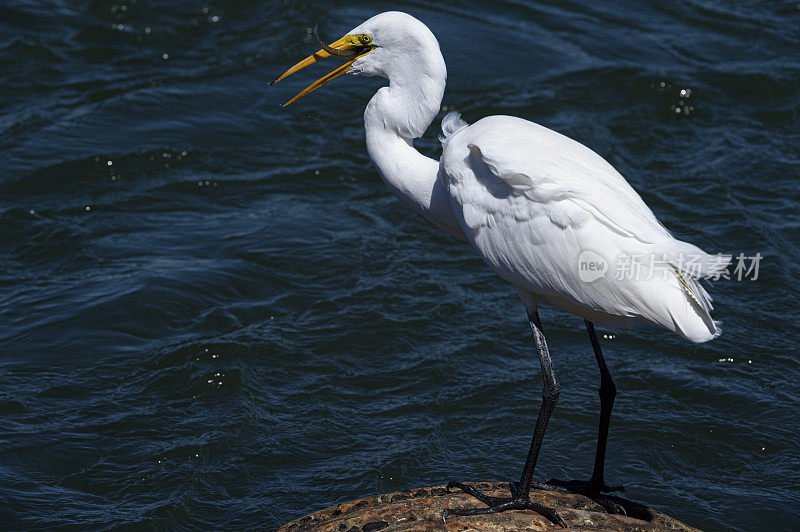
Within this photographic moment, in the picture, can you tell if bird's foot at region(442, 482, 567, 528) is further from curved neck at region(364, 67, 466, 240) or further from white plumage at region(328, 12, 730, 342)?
curved neck at region(364, 67, 466, 240)

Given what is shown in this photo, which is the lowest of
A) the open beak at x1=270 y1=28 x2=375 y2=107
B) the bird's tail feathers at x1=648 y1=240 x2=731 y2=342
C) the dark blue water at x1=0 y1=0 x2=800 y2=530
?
the dark blue water at x1=0 y1=0 x2=800 y2=530

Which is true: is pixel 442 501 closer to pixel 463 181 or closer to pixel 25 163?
pixel 463 181

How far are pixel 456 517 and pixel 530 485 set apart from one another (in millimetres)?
520

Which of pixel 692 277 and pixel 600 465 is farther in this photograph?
pixel 600 465

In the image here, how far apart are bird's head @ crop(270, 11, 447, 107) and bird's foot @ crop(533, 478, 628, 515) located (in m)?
2.33

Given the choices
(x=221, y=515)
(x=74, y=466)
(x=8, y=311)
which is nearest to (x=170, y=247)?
(x=8, y=311)

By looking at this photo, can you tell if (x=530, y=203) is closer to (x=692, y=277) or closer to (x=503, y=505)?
(x=692, y=277)

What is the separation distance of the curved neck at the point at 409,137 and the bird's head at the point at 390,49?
0.16ft

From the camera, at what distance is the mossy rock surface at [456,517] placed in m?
4.51

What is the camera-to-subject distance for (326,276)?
26.6ft

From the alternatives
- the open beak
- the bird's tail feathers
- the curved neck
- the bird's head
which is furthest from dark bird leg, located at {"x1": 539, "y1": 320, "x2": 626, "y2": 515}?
the open beak

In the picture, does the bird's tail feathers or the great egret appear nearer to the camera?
the bird's tail feathers

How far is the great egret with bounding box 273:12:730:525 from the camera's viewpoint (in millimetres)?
4562

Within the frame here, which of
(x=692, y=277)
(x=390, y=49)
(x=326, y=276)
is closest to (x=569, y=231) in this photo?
(x=692, y=277)
